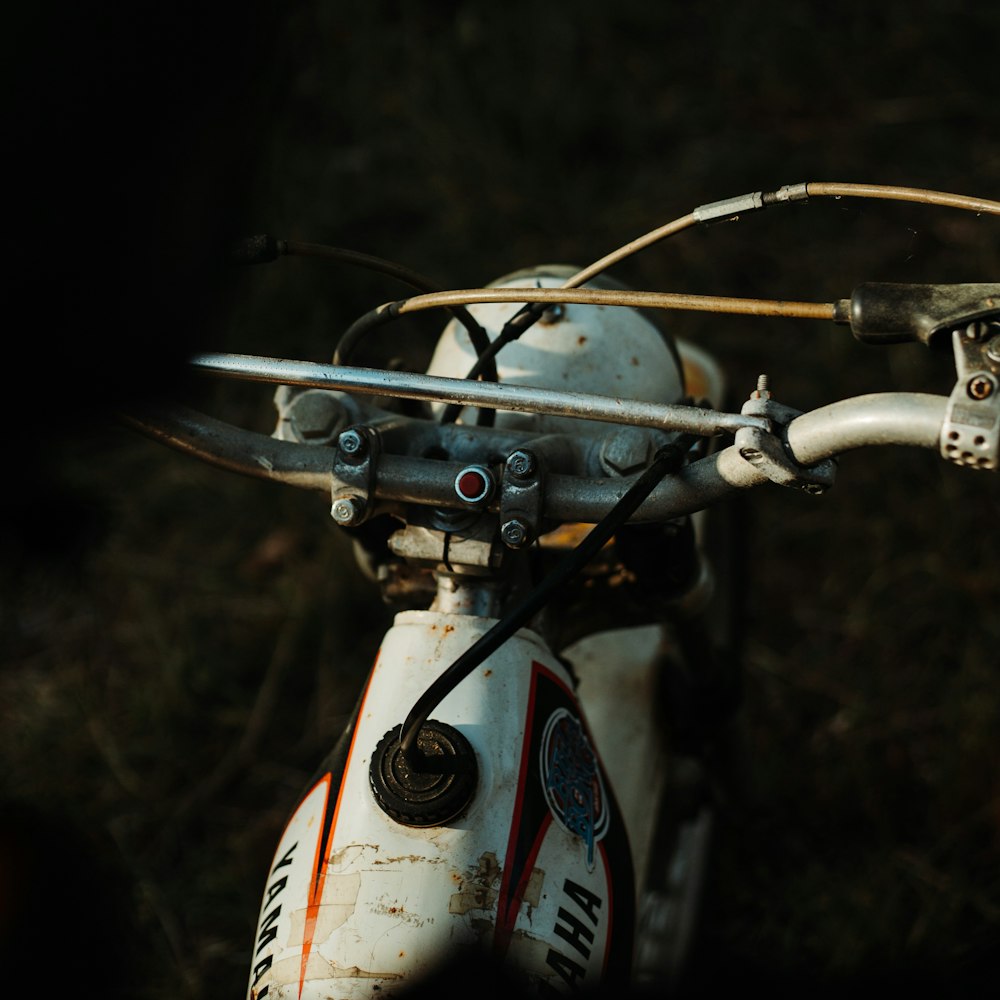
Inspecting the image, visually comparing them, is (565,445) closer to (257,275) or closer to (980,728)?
(980,728)

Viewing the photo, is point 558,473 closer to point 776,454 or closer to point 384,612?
point 776,454

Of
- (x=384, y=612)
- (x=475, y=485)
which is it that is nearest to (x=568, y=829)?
(x=475, y=485)

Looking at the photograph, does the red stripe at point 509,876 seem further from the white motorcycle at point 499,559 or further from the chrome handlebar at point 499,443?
the chrome handlebar at point 499,443

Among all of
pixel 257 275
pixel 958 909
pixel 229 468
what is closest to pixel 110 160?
pixel 229 468

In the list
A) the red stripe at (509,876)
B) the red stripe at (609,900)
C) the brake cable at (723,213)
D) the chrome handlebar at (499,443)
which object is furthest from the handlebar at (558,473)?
the red stripe at (609,900)

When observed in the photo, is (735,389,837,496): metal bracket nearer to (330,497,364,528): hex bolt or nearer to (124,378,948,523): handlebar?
(124,378,948,523): handlebar
